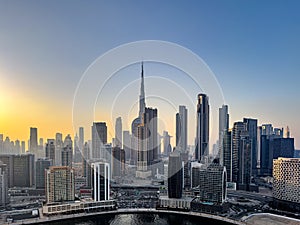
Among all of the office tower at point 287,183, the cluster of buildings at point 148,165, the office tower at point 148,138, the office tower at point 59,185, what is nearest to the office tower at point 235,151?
Answer: the cluster of buildings at point 148,165

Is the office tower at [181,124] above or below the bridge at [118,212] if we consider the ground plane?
above

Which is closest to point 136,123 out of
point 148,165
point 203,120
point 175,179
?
point 203,120

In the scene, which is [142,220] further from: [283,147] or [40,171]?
[283,147]

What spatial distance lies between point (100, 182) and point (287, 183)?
4.26 metres

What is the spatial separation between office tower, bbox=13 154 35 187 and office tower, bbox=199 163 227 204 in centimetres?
525

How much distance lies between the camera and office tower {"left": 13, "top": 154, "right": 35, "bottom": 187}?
26.9 feet

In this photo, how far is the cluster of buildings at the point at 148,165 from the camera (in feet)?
12.7

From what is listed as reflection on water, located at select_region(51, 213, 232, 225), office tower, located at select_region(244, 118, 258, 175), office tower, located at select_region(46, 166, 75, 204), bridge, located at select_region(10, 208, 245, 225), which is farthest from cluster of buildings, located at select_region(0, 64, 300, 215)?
office tower, located at select_region(244, 118, 258, 175)

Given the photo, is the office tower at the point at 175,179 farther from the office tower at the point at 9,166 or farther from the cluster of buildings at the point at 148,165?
the office tower at the point at 9,166

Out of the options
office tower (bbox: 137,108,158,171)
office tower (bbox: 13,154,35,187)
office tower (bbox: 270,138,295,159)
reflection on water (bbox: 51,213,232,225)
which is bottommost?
reflection on water (bbox: 51,213,232,225)

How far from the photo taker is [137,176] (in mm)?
7934

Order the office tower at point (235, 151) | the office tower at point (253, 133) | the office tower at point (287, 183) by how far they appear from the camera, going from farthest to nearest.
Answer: the office tower at point (253, 133) → the office tower at point (235, 151) → the office tower at point (287, 183)

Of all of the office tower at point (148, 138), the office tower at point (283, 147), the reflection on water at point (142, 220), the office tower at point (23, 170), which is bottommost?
the reflection on water at point (142, 220)

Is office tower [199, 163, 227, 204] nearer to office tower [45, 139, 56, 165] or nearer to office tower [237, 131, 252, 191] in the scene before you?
office tower [237, 131, 252, 191]
